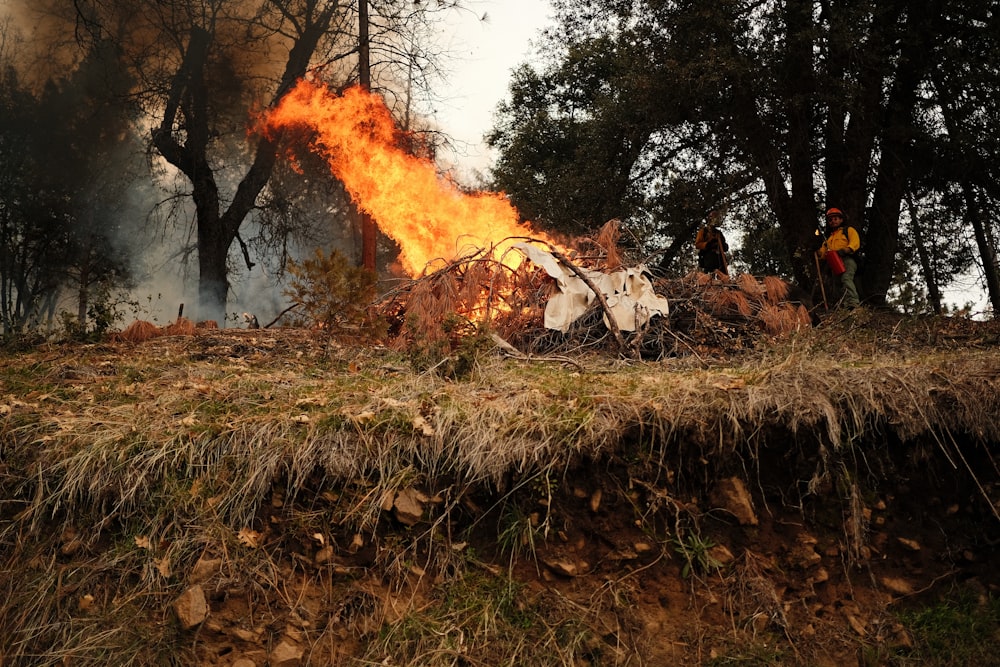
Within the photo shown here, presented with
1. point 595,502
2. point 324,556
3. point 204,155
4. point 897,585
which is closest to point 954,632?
point 897,585

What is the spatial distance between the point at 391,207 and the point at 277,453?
7.91 m

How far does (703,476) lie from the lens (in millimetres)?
4160

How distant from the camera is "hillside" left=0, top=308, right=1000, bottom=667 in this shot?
3797 millimetres

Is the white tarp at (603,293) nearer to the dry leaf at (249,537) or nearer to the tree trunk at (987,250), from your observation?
the dry leaf at (249,537)

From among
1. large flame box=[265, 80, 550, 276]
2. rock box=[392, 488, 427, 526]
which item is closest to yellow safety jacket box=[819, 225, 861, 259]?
large flame box=[265, 80, 550, 276]

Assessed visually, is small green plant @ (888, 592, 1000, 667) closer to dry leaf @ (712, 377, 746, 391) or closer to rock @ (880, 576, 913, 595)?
rock @ (880, 576, 913, 595)

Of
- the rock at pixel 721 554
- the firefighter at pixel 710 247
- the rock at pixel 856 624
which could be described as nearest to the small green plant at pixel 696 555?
the rock at pixel 721 554

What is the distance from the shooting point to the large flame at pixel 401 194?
1116 cm

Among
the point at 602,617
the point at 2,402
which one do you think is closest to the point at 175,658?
the point at 602,617

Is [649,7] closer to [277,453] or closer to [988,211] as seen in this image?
[988,211]

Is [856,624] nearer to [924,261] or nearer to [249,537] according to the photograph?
[249,537]

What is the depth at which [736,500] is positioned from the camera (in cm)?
410

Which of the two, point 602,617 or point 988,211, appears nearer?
point 602,617

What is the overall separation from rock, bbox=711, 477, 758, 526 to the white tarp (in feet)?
11.5
